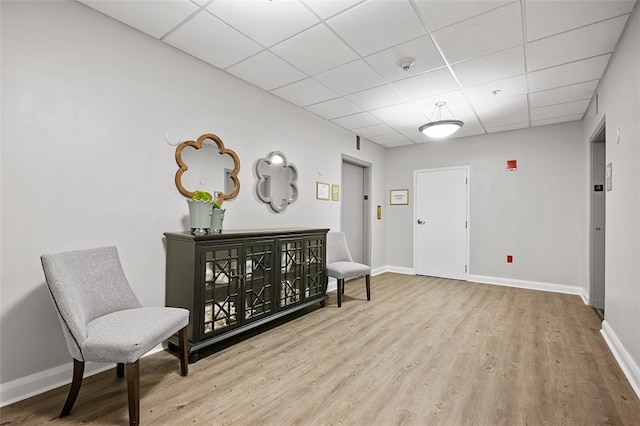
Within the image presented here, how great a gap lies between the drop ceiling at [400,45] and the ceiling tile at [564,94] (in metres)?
0.01

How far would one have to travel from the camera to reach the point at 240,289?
108 inches

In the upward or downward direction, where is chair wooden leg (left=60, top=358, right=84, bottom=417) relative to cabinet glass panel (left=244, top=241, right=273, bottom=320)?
downward

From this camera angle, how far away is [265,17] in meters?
2.29

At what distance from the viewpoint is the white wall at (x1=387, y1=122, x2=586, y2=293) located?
464 cm

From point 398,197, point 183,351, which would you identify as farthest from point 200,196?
point 398,197

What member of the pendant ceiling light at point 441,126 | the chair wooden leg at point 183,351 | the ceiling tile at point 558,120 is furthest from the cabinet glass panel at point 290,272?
the ceiling tile at point 558,120

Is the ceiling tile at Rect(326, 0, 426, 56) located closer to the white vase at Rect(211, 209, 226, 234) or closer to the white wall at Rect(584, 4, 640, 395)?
the white wall at Rect(584, 4, 640, 395)

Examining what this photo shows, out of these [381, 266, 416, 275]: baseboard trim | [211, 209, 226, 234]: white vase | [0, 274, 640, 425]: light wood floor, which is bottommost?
[0, 274, 640, 425]: light wood floor

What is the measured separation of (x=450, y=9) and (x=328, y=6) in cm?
87

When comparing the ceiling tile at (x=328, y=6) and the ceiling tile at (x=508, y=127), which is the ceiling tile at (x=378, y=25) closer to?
the ceiling tile at (x=328, y=6)

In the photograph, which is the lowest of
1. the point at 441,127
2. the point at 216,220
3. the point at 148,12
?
the point at 216,220

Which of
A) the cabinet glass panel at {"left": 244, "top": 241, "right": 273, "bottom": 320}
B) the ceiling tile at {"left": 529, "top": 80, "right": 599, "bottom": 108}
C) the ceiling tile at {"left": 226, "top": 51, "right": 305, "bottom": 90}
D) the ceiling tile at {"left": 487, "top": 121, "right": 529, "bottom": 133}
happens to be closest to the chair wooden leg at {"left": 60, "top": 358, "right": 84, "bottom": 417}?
the cabinet glass panel at {"left": 244, "top": 241, "right": 273, "bottom": 320}

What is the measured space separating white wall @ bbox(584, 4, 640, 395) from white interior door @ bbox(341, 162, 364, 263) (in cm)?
342

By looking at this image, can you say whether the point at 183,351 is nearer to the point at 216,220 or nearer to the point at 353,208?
the point at 216,220
